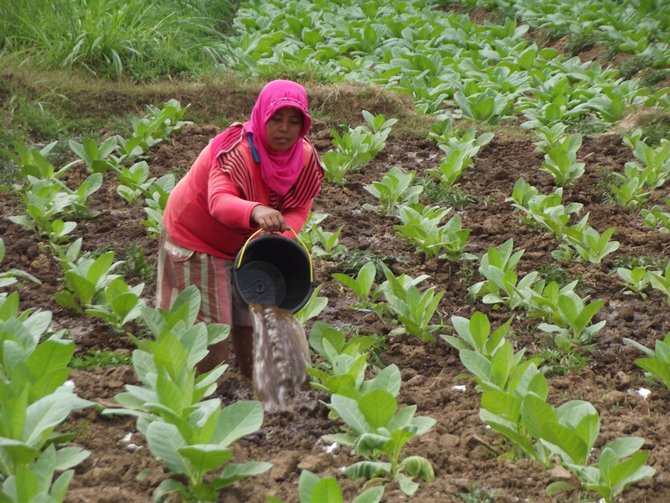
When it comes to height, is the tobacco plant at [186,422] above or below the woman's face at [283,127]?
below

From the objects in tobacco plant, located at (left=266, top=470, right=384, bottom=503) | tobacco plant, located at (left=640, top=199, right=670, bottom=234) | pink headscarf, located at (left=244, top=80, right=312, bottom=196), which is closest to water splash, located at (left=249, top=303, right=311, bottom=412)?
pink headscarf, located at (left=244, top=80, right=312, bottom=196)

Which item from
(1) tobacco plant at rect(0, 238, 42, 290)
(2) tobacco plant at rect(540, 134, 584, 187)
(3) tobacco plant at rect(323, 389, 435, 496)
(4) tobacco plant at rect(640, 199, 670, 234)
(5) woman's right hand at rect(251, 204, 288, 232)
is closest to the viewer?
(3) tobacco plant at rect(323, 389, 435, 496)

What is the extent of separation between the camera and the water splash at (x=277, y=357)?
371cm

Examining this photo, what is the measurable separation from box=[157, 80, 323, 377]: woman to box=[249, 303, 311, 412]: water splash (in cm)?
34

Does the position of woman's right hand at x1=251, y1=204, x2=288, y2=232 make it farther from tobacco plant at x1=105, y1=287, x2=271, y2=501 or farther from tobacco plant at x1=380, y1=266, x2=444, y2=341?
tobacco plant at x1=380, y1=266, x2=444, y2=341

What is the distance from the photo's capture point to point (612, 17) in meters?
12.4

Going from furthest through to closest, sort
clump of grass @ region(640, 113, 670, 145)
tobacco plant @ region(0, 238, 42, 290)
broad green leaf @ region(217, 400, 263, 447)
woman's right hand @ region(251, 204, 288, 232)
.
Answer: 1. clump of grass @ region(640, 113, 670, 145)
2. tobacco plant @ region(0, 238, 42, 290)
3. woman's right hand @ region(251, 204, 288, 232)
4. broad green leaf @ region(217, 400, 263, 447)

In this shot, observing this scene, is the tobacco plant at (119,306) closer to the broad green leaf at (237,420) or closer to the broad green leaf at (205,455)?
the broad green leaf at (237,420)

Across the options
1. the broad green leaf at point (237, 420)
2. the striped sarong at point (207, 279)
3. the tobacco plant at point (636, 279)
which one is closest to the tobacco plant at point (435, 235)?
the tobacco plant at point (636, 279)

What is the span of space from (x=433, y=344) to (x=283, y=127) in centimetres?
121

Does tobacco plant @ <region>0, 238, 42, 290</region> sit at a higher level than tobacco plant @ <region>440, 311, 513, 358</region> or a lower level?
lower

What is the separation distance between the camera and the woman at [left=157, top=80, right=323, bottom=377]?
384cm

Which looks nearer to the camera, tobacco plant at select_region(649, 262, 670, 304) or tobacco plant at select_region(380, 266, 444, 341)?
tobacco plant at select_region(380, 266, 444, 341)

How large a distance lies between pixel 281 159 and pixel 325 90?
4.48 meters
